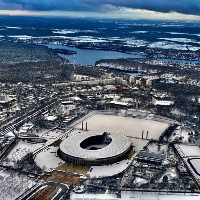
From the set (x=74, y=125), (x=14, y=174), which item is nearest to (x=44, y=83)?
(x=74, y=125)

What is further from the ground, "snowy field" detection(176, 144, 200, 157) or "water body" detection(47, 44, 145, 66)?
"water body" detection(47, 44, 145, 66)

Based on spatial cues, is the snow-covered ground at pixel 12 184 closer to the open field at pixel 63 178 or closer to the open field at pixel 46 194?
the open field at pixel 46 194

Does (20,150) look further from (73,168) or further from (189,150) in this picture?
(189,150)

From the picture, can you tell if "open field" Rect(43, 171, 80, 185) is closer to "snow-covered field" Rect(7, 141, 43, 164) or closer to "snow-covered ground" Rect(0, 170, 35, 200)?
"snow-covered ground" Rect(0, 170, 35, 200)

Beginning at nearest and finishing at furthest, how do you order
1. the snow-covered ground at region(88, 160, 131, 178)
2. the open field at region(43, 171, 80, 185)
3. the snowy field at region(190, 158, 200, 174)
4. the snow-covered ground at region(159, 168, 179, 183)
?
the open field at region(43, 171, 80, 185) < the snow-covered ground at region(159, 168, 179, 183) < the snow-covered ground at region(88, 160, 131, 178) < the snowy field at region(190, 158, 200, 174)

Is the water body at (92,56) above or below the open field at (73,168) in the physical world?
above

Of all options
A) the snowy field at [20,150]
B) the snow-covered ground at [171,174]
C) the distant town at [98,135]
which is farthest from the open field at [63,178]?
the snow-covered ground at [171,174]

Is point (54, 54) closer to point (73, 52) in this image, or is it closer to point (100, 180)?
point (73, 52)

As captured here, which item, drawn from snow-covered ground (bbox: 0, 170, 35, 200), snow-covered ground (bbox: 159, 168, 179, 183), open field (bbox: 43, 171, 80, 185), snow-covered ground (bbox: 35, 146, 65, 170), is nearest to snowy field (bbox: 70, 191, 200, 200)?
open field (bbox: 43, 171, 80, 185)
